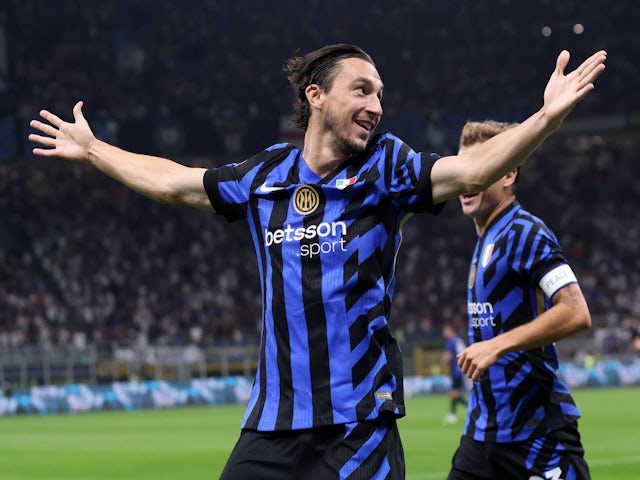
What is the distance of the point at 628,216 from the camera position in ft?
151

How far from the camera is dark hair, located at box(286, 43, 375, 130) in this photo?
4473 mm

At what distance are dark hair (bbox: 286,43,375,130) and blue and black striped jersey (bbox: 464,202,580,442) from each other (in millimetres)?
1495

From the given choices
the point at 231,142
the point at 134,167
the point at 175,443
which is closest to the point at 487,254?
the point at 134,167

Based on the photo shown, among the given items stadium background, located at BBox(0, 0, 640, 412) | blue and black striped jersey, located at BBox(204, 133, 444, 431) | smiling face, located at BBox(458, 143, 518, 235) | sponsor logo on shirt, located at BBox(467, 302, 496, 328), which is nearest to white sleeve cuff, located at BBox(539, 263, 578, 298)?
sponsor logo on shirt, located at BBox(467, 302, 496, 328)

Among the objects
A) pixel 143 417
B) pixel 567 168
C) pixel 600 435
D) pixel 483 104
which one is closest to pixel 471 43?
pixel 483 104

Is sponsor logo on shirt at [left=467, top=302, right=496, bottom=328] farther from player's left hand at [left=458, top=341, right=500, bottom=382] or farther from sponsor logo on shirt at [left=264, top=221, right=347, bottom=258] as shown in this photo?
sponsor logo on shirt at [left=264, top=221, right=347, bottom=258]

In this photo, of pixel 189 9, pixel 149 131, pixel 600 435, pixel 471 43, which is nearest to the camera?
pixel 600 435

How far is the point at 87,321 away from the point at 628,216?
68.5 feet

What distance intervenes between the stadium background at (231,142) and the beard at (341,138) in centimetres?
2736

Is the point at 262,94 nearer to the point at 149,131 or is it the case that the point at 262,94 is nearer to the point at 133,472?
the point at 149,131

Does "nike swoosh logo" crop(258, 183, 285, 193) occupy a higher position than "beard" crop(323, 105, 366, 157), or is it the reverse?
"beard" crop(323, 105, 366, 157)

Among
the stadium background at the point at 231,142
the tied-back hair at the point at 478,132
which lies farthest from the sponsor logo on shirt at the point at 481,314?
the stadium background at the point at 231,142

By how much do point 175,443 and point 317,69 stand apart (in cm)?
1518

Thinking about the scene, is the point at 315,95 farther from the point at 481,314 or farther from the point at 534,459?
the point at 534,459
